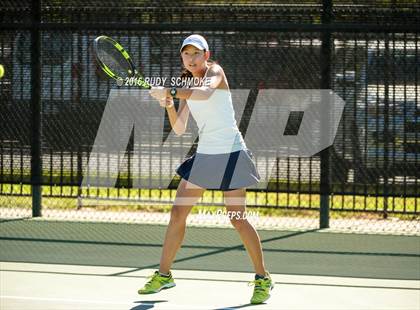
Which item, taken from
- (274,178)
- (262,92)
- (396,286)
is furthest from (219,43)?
(396,286)

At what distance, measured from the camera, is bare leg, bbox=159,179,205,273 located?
715 centimetres

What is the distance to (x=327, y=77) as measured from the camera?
10.5 m

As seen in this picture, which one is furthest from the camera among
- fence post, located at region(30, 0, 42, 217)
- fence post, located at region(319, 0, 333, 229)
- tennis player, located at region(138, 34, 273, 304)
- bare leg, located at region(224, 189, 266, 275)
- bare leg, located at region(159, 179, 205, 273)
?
fence post, located at region(30, 0, 42, 217)

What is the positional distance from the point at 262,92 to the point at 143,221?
2.29m

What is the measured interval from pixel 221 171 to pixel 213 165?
3.7 inches

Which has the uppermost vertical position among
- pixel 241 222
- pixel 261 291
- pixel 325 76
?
pixel 325 76

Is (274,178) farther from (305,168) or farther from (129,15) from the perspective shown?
(129,15)

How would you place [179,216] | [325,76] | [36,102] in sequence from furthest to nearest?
[36,102], [325,76], [179,216]

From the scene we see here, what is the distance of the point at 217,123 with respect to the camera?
276 inches

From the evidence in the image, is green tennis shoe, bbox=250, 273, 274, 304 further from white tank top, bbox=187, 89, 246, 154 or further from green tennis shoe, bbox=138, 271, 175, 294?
white tank top, bbox=187, 89, 246, 154

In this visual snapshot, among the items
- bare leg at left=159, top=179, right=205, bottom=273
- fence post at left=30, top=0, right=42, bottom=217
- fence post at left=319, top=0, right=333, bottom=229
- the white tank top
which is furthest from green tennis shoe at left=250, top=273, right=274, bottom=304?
fence post at left=30, top=0, right=42, bottom=217

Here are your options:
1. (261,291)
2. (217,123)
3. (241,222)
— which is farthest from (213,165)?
(261,291)

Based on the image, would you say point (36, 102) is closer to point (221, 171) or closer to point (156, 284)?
point (156, 284)

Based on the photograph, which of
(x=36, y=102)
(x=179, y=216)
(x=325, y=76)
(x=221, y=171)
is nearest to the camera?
(x=221, y=171)
